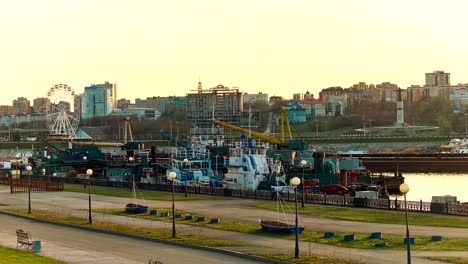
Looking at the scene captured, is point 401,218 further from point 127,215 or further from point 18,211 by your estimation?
point 18,211

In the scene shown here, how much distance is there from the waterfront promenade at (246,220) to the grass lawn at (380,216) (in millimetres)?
1430

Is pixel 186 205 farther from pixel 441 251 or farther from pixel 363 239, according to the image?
pixel 441 251

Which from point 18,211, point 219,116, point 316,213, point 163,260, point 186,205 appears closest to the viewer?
point 163,260

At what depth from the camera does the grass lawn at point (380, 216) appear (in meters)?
44.1

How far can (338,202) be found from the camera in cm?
5641

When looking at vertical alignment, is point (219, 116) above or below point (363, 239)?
above

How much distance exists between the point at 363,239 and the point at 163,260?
10.0 m

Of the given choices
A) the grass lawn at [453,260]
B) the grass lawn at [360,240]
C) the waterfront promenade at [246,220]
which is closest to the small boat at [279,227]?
the grass lawn at [360,240]

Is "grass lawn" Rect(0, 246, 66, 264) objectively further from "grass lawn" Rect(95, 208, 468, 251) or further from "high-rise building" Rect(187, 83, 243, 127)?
"high-rise building" Rect(187, 83, 243, 127)

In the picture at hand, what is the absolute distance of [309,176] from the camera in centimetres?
7894

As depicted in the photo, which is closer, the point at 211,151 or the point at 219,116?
the point at 211,151

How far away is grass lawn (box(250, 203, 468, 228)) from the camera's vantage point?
44125mm

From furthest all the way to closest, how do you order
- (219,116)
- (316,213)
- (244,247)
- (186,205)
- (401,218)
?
(219,116) → (186,205) → (316,213) → (401,218) → (244,247)

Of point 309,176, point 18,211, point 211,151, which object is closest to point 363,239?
point 18,211
